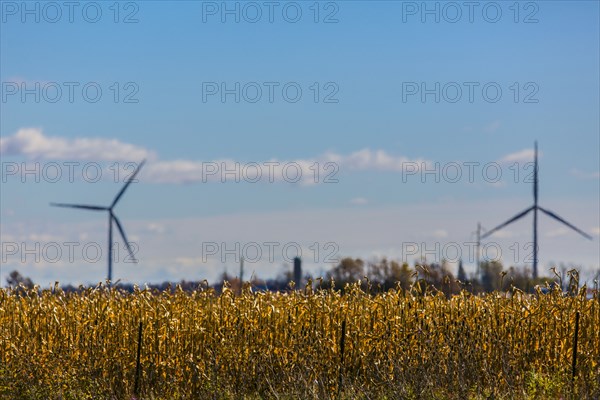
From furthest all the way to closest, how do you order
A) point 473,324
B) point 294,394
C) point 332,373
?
point 473,324 → point 332,373 → point 294,394

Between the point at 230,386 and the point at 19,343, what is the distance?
585 centimetres

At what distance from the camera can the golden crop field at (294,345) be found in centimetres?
1892

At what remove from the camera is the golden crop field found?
745 inches

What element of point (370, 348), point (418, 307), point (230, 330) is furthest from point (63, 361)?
point (418, 307)

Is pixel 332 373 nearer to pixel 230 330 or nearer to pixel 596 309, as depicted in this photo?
pixel 230 330

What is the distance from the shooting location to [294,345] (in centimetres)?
1956

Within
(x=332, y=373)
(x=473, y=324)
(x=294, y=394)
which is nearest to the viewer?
(x=294, y=394)

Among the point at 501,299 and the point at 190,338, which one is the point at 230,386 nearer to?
the point at 190,338

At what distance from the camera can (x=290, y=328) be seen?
66.1 ft

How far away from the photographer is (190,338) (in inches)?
799

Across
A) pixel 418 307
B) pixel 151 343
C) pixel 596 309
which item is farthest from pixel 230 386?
pixel 596 309

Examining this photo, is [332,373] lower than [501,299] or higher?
lower

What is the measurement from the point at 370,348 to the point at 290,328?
5.66 ft

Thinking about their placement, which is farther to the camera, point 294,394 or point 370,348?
point 370,348
